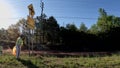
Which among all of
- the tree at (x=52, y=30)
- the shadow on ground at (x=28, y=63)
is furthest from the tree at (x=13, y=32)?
the shadow on ground at (x=28, y=63)

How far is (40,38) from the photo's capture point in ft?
165

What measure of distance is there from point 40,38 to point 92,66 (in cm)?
3625

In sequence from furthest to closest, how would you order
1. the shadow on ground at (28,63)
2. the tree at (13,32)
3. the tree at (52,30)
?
the tree at (13,32) < the tree at (52,30) < the shadow on ground at (28,63)

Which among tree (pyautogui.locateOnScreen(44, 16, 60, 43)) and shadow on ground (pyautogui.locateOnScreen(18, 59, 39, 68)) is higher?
tree (pyautogui.locateOnScreen(44, 16, 60, 43))

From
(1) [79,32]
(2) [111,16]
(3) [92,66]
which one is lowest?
(3) [92,66]

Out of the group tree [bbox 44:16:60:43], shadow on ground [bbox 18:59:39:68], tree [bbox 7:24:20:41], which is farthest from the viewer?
tree [bbox 7:24:20:41]

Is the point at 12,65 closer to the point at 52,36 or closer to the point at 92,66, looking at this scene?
the point at 92,66

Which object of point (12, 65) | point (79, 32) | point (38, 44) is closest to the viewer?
point (12, 65)

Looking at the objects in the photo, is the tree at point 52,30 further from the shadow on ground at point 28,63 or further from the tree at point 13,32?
the shadow on ground at point 28,63

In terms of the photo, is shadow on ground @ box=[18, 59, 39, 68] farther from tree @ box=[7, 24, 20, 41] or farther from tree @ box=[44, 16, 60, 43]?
tree @ box=[7, 24, 20, 41]

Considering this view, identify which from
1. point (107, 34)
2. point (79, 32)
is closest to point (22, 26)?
point (79, 32)

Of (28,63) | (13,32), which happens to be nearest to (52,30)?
(13,32)

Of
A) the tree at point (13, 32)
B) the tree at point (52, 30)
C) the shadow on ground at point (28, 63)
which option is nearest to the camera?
the shadow on ground at point (28, 63)

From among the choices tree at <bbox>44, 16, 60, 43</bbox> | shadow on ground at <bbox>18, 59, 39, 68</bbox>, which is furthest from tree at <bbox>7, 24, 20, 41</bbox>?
shadow on ground at <bbox>18, 59, 39, 68</bbox>
